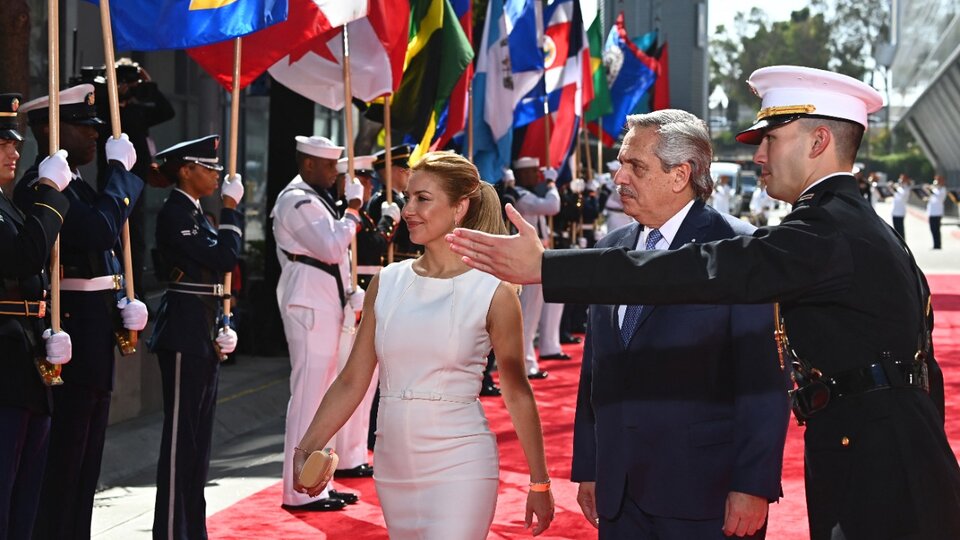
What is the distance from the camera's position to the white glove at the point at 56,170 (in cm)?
574

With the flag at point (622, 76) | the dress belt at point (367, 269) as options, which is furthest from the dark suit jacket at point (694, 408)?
the flag at point (622, 76)

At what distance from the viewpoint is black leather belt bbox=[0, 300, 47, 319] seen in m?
5.66

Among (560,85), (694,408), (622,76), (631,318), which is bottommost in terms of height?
(694,408)

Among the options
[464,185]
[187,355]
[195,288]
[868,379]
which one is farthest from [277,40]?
[868,379]

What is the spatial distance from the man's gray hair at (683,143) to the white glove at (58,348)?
7.86 feet

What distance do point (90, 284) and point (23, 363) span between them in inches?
30.6

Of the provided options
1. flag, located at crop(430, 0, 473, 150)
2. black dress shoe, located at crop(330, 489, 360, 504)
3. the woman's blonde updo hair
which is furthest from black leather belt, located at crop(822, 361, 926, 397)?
flag, located at crop(430, 0, 473, 150)

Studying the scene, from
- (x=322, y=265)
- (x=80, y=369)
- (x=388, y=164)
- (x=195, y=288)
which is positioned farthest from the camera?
(x=388, y=164)

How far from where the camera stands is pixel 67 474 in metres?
6.45

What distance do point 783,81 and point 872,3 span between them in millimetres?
119141

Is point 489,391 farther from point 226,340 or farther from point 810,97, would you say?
point 810,97

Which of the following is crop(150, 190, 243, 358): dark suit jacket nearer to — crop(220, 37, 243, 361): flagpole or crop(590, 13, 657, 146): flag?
crop(220, 37, 243, 361): flagpole

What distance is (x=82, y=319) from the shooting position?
6371 millimetres

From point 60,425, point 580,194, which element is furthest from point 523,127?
point 60,425
